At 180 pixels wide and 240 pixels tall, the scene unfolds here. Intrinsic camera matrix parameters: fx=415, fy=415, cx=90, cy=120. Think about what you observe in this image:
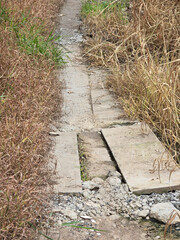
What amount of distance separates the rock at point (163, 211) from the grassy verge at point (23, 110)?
2.46 feet

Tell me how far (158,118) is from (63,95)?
1.40 meters

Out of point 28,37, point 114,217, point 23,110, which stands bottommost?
point 114,217

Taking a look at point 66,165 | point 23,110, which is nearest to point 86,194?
point 66,165

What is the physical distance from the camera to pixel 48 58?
543 centimetres

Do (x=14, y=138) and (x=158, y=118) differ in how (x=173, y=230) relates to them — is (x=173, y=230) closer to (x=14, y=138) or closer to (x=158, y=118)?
(x=14, y=138)

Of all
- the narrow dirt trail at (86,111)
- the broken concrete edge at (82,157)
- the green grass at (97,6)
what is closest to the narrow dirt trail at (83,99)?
the narrow dirt trail at (86,111)

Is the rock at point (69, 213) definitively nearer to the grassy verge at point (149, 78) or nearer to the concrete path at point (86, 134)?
the concrete path at point (86, 134)

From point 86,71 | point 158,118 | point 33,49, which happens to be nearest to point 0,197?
point 158,118

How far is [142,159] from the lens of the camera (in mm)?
3406

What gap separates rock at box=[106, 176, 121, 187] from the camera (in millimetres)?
3111

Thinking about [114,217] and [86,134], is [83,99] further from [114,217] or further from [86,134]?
[114,217]

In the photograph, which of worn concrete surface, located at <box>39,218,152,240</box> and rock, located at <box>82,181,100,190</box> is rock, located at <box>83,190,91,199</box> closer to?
rock, located at <box>82,181,100,190</box>

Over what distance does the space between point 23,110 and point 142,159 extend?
1076 mm

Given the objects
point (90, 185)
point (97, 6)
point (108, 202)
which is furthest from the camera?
A: point (97, 6)
